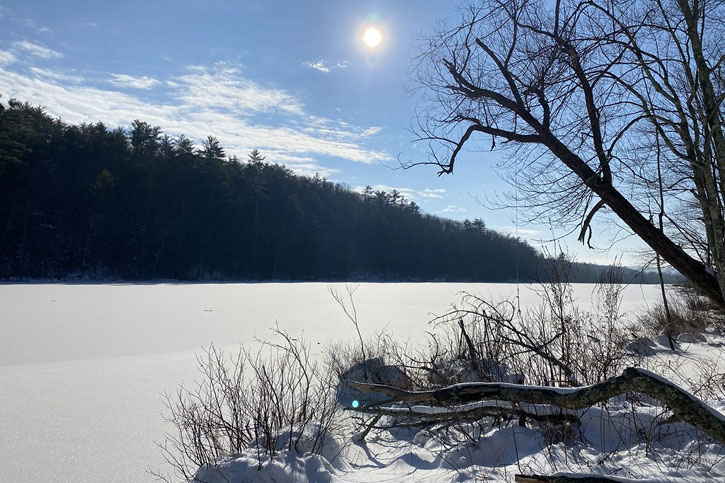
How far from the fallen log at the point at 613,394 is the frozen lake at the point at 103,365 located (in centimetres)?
291

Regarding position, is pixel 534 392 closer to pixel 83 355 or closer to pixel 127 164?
pixel 83 355

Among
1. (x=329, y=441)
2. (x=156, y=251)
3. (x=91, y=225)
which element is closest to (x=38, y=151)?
(x=91, y=225)

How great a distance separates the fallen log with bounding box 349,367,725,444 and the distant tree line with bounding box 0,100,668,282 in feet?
111

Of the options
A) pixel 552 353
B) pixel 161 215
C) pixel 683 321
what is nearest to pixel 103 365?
pixel 552 353

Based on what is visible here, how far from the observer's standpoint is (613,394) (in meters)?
2.79

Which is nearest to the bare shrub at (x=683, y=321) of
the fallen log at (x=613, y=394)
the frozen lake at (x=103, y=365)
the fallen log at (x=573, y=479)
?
the frozen lake at (x=103, y=365)

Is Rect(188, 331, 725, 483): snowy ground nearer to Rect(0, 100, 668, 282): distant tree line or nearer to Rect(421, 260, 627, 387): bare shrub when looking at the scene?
Rect(421, 260, 627, 387): bare shrub

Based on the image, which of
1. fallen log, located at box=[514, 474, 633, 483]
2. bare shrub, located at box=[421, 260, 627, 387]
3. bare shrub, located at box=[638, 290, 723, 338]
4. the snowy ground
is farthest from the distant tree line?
fallen log, located at box=[514, 474, 633, 483]

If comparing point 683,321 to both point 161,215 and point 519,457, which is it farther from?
point 161,215

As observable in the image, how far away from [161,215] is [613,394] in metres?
44.9

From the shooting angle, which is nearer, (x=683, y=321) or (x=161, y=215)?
(x=683, y=321)

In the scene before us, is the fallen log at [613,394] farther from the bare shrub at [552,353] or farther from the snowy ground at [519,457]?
the bare shrub at [552,353]

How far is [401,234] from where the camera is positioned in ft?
230

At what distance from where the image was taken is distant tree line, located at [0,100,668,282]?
3400 centimetres
